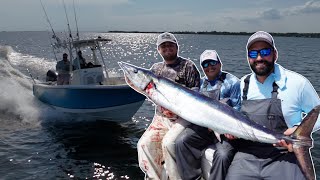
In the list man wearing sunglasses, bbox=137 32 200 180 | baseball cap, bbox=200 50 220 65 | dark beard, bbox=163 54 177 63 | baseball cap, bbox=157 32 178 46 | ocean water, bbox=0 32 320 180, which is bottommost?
ocean water, bbox=0 32 320 180

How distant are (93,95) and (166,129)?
649 centimetres

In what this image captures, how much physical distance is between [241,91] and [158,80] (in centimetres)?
111

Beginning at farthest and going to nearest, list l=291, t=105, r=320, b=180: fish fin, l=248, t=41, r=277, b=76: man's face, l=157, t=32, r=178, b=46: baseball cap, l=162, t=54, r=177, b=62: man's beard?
l=162, t=54, r=177, b=62: man's beard → l=157, t=32, r=178, b=46: baseball cap → l=248, t=41, r=277, b=76: man's face → l=291, t=105, r=320, b=180: fish fin

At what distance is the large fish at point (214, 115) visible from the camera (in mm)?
3729

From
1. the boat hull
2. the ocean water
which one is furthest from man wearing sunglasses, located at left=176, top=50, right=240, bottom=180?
the boat hull

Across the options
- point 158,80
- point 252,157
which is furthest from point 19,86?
point 252,157

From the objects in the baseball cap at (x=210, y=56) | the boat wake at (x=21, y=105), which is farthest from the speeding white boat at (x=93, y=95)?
the baseball cap at (x=210, y=56)

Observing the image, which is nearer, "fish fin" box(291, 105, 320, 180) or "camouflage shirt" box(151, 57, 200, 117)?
"fish fin" box(291, 105, 320, 180)

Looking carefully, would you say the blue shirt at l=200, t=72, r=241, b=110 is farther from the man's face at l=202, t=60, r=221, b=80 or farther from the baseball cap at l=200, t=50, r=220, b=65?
the baseball cap at l=200, t=50, r=220, b=65

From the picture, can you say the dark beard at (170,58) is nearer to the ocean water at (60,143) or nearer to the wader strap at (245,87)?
the wader strap at (245,87)

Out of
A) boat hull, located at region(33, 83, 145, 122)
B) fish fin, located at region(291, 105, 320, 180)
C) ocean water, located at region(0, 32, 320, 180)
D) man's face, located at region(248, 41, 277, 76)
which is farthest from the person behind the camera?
boat hull, located at region(33, 83, 145, 122)

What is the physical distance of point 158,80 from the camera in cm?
484

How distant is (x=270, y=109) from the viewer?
4191mm

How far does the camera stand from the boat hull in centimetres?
1152
